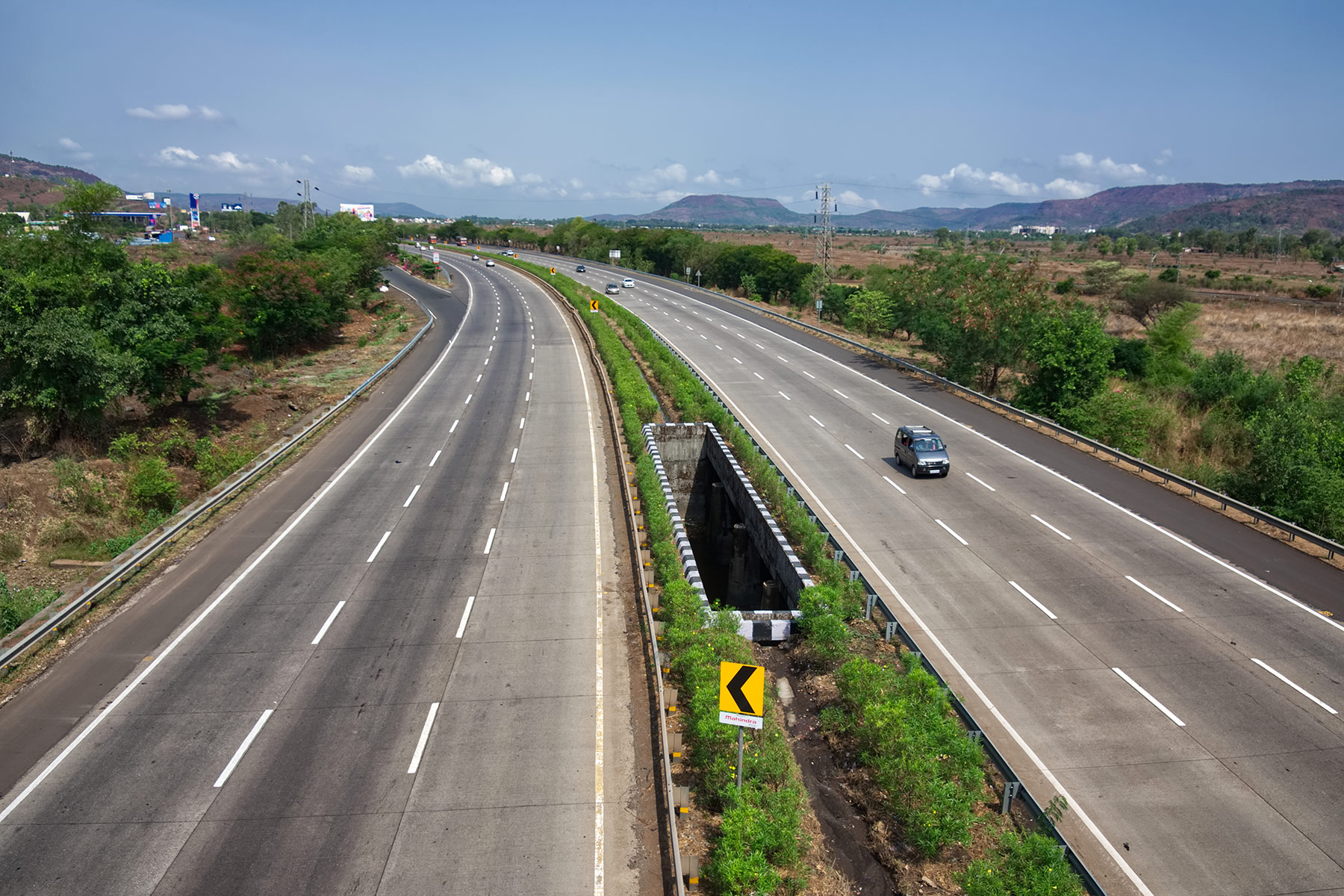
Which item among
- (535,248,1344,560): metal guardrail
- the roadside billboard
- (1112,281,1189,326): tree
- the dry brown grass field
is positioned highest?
the roadside billboard

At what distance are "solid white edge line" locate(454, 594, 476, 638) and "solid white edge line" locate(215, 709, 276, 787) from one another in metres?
3.91

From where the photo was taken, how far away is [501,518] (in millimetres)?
22812

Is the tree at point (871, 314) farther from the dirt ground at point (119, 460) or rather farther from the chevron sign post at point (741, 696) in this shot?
the chevron sign post at point (741, 696)

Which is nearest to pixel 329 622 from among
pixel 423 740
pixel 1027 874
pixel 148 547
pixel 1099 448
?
pixel 423 740

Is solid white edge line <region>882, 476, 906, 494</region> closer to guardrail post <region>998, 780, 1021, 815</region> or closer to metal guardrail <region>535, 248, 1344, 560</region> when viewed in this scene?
metal guardrail <region>535, 248, 1344, 560</region>

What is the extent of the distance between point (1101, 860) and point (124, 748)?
1560 centimetres

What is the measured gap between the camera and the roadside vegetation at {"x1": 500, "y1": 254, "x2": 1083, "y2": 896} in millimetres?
10188

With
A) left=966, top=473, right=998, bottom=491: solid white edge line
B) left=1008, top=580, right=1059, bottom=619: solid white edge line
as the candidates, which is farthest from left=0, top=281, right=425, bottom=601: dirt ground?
left=966, top=473, right=998, bottom=491: solid white edge line

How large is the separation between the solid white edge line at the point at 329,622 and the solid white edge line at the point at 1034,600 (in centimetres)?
1640

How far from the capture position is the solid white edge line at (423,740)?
12.4m

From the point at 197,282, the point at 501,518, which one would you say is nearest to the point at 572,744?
the point at 501,518

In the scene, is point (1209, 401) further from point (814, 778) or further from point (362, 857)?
point (362, 857)

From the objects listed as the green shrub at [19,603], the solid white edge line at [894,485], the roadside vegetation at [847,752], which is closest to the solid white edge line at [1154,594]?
the roadside vegetation at [847,752]

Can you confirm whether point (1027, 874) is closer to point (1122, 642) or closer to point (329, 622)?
point (1122, 642)
